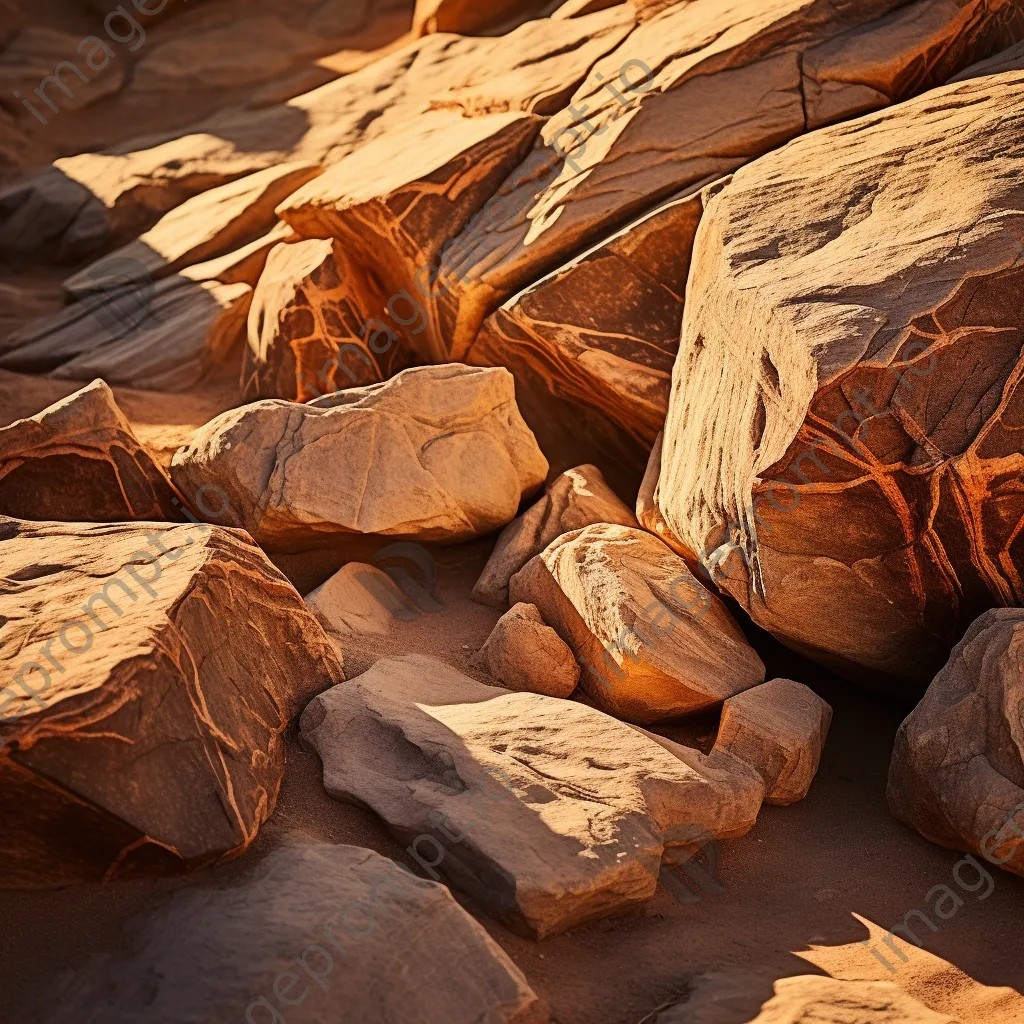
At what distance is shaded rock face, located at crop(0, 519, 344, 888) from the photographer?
1935mm

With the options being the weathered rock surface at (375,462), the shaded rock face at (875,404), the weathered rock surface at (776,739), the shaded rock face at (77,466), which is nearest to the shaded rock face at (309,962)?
the weathered rock surface at (776,739)

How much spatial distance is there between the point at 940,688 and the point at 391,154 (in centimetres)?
341

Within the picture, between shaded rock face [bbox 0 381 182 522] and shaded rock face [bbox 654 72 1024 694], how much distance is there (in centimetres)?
186

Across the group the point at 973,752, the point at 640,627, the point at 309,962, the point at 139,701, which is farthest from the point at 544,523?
the point at 309,962

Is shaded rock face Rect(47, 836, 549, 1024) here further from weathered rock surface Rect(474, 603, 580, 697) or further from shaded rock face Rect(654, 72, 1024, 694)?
shaded rock face Rect(654, 72, 1024, 694)

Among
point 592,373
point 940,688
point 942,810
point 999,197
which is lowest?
point 942,810

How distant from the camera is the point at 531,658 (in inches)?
115

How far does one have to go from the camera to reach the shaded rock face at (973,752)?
2.26 m

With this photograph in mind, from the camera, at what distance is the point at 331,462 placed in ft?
10.7

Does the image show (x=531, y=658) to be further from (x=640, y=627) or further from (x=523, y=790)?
(x=523, y=790)

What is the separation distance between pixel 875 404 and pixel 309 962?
6.04 feet

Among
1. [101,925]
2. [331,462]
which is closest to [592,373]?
[331,462]

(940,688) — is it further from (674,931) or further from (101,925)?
(101,925)

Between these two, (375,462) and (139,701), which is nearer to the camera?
(139,701)
